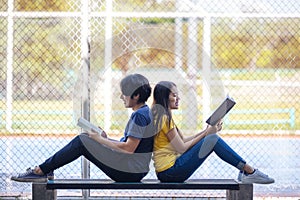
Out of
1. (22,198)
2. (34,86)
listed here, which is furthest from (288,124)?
(22,198)

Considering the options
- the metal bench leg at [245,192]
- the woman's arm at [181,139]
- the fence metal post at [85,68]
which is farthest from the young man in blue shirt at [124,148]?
the fence metal post at [85,68]

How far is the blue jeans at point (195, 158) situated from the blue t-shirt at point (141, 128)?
0.79 ft

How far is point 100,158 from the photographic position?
454 centimetres

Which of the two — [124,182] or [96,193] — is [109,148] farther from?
[96,193]

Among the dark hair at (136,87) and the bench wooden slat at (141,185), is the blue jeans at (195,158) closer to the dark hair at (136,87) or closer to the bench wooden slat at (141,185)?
the bench wooden slat at (141,185)

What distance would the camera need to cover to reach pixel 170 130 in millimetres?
4566

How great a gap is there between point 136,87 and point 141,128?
0.30 m

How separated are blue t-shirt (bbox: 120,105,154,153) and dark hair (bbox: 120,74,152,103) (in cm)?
10

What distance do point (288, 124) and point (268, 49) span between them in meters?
1.99

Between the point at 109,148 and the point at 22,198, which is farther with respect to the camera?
the point at 22,198

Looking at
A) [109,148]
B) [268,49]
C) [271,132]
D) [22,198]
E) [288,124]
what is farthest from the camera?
[268,49]

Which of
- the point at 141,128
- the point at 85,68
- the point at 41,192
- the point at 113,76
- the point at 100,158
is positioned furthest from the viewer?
the point at 113,76

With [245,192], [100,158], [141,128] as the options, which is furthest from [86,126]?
[245,192]

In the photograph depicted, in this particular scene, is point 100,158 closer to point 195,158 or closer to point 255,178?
point 195,158
